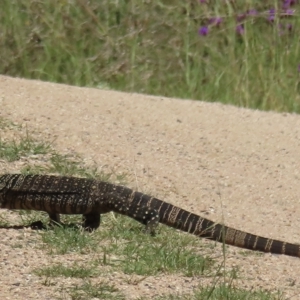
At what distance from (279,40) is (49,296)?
6006 mm

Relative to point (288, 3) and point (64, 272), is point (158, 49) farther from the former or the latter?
point (64, 272)

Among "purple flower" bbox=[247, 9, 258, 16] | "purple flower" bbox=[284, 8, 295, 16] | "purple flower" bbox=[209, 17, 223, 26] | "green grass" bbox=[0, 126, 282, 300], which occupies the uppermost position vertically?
"purple flower" bbox=[284, 8, 295, 16]

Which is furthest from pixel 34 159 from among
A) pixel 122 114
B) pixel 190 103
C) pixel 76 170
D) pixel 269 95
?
pixel 269 95

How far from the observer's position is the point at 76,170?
23.8 feet

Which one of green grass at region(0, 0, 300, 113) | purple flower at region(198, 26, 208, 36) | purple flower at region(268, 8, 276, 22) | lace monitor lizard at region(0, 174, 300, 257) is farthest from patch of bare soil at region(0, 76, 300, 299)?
purple flower at region(268, 8, 276, 22)

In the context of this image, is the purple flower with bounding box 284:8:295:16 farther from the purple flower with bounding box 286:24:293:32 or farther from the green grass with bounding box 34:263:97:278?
the green grass with bounding box 34:263:97:278

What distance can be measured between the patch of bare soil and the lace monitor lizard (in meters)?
0.25

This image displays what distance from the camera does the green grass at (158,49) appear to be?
9.96 m

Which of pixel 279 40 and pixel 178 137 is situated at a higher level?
pixel 279 40

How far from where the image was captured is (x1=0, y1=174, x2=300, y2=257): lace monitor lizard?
6.28 meters

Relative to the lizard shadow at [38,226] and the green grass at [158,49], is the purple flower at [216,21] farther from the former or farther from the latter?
the lizard shadow at [38,226]

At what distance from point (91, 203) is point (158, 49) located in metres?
4.38

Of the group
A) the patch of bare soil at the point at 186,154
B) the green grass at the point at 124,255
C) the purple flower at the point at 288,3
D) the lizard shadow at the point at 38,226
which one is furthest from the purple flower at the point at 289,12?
the lizard shadow at the point at 38,226

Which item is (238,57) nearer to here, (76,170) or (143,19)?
(143,19)
